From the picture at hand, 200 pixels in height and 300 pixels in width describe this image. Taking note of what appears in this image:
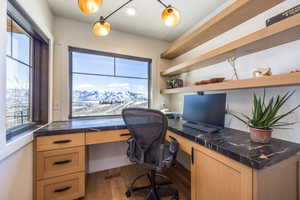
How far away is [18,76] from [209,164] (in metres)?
2.07

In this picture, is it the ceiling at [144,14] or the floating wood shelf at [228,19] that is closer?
the floating wood shelf at [228,19]

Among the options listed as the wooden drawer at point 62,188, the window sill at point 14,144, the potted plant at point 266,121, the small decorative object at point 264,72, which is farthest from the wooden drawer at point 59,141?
the small decorative object at point 264,72

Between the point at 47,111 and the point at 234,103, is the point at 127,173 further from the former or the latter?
the point at 234,103

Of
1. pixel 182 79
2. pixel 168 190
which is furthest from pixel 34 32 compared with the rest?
pixel 168 190

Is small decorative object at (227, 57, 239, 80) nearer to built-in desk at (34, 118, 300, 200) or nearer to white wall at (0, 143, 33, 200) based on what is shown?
built-in desk at (34, 118, 300, 200)

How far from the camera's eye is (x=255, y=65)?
4.54 feet

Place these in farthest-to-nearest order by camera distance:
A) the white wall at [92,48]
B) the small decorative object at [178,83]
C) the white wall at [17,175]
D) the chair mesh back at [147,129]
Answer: the small decorative object at [178,83]
the white wall at [92,48]
the chair mesh back at [147,129]
the white wall at [17,175]

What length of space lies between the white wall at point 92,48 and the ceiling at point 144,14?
137 mm

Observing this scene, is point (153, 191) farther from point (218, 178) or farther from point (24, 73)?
point (24, 73)

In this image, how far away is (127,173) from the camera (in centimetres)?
213

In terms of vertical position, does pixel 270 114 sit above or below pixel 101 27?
below

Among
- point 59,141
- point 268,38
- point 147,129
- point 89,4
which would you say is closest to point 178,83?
point 147,129

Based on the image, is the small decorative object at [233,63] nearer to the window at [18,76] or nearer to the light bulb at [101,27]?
the light bulb at [101,27]

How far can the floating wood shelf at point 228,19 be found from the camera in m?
1.19
